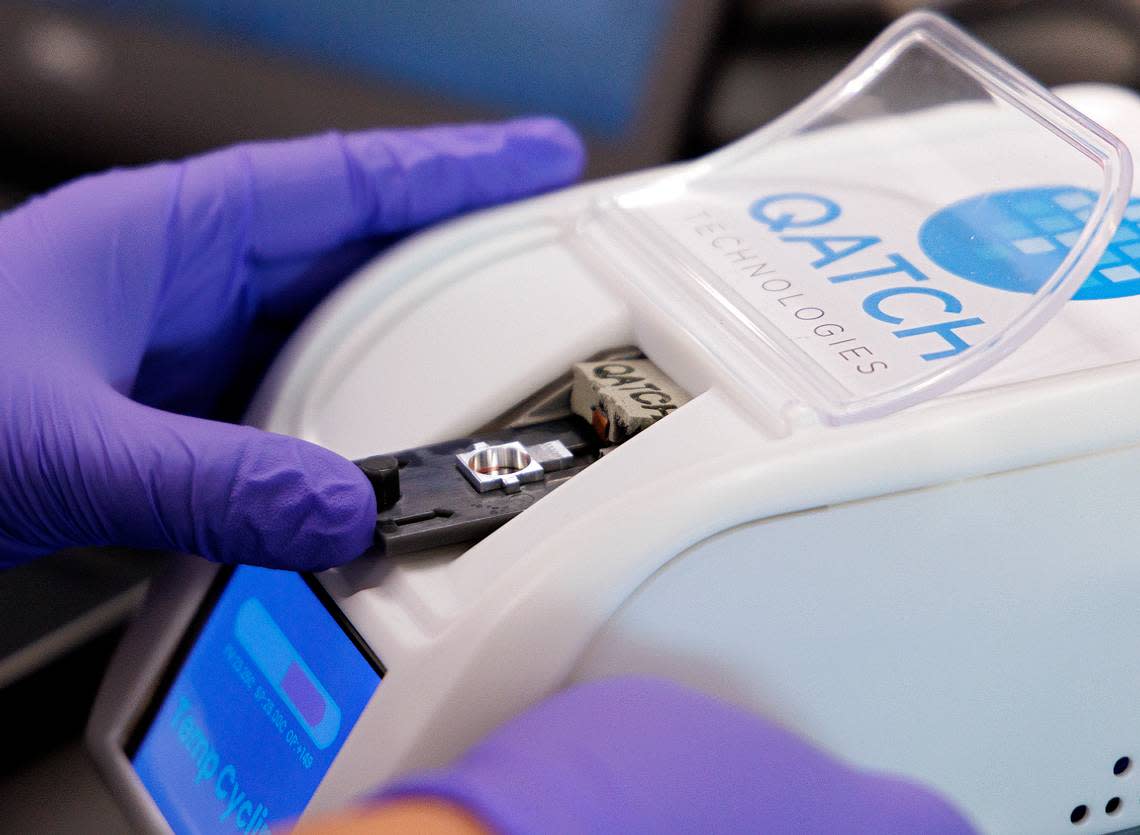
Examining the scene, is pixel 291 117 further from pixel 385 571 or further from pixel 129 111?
pixel 385 571

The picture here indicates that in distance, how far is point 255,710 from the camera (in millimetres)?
655

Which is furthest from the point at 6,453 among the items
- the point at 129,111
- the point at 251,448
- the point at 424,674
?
the point at 129,111

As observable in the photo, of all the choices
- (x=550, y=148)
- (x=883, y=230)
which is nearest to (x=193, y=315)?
(x=550, y=148)

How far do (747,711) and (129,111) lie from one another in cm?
99

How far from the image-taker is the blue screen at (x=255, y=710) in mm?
613

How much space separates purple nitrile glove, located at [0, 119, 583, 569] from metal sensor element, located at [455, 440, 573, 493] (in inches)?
2.3

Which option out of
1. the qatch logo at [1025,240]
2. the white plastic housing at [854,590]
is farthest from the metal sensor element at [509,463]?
the qatch logo at [1025,240]

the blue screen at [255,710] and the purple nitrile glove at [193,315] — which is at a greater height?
the purple nitrile glove at [193,315]

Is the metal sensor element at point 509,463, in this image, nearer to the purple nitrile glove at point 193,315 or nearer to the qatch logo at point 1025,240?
the purple nitrile glove at point 193,315

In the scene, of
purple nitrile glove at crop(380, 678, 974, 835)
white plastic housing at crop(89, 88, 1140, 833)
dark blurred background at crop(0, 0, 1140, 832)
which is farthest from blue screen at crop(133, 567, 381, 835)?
dark blurred background at crop(0, 0, 1140, 832)

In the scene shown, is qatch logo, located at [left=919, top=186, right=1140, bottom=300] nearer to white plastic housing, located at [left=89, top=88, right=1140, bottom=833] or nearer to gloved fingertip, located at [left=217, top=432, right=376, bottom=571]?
white plastic housing, located at [left=89, top=88, right=1140, bottom=833]

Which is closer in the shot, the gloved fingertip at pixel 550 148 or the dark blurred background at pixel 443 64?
the gloved fingertip at pixel 550 148

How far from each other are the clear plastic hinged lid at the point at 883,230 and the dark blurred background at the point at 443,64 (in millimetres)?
459

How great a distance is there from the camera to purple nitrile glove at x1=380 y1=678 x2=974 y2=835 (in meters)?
0.45
